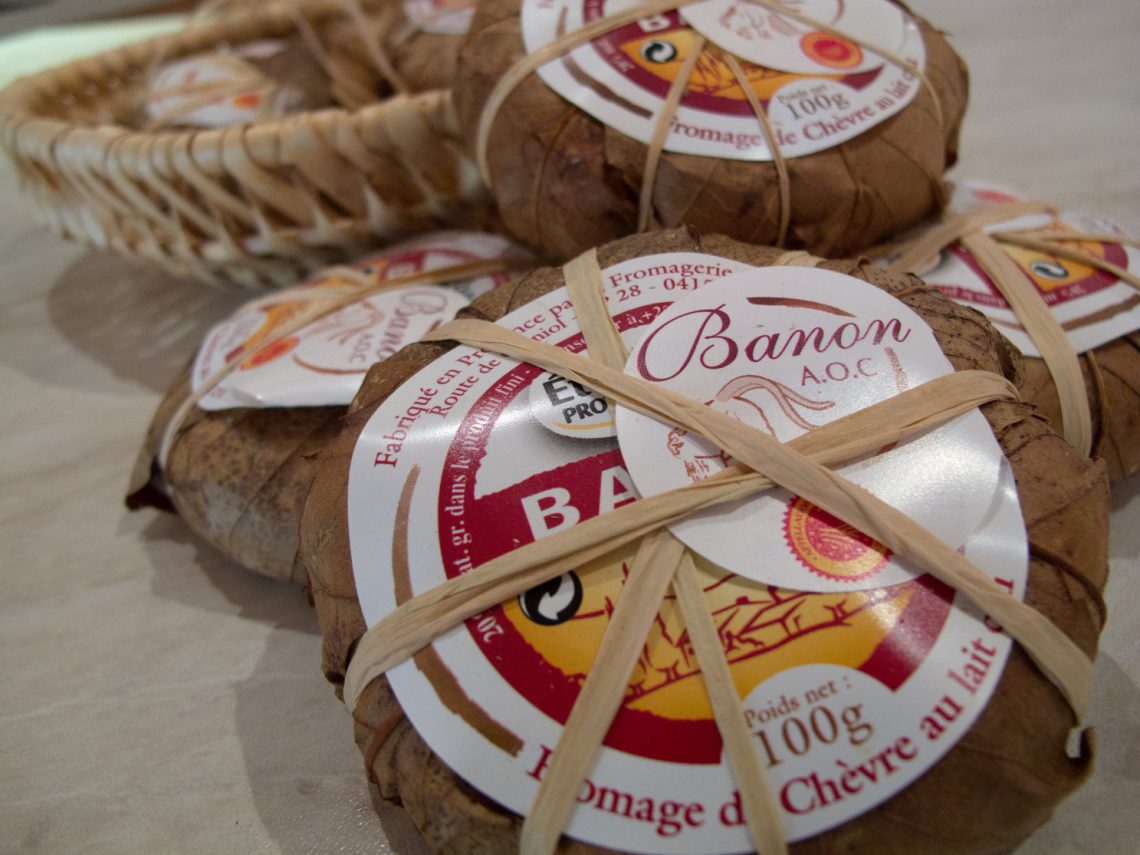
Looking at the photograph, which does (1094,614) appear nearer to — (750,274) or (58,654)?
(750,274)

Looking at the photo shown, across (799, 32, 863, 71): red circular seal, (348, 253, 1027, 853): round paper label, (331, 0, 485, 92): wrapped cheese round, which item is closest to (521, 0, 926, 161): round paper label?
(799, 32, 863, 71): red circular seal

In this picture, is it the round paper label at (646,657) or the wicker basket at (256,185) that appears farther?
the wicker basket at (256,185)

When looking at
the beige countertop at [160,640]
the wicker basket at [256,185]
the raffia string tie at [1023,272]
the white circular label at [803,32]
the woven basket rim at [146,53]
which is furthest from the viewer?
the woven basket rim at [146,53]

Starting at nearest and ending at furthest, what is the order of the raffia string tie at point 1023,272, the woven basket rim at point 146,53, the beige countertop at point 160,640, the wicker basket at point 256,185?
the beige countertop at point 160,640, the raffia string tie at point 1023,272, the wicker basket at point 256,185, the woven basket rim at point 146,53

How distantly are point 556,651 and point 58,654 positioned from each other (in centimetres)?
83

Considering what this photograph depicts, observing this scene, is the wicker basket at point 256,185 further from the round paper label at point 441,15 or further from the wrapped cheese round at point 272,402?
the round paper label at point 441,15

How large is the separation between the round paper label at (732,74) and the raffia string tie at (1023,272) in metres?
0.19

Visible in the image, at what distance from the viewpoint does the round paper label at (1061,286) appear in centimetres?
111

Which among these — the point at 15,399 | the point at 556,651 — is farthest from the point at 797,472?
the point at 15,399

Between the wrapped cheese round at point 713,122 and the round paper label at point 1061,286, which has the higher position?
the wrapped cheese round at point 713,122

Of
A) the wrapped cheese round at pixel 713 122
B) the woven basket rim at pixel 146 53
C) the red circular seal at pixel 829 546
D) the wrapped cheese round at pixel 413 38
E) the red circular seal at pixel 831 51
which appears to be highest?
the red circular seal at pixel 831 51

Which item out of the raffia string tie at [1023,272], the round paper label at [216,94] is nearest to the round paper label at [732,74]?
the raffia string tie at [1023,272]

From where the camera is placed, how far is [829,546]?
755mm

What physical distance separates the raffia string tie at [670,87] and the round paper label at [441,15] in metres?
0.72
